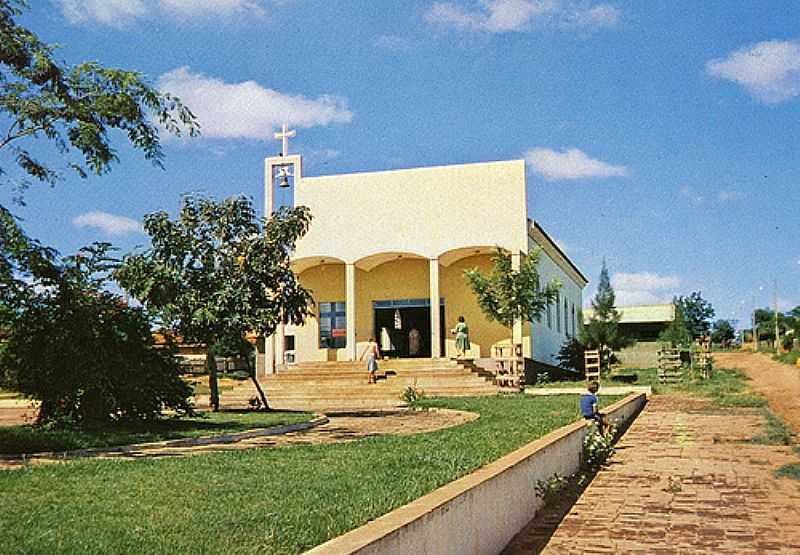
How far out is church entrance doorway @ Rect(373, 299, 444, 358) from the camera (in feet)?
105

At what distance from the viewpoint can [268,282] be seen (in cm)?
1803

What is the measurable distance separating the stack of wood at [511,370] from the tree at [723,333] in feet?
239

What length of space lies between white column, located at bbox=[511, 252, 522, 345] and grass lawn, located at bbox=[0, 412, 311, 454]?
12.7m

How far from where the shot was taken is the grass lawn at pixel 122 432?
11469 mm

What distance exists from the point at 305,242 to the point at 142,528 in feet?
83.3

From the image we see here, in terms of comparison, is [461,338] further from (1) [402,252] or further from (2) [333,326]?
(2) [333,326]

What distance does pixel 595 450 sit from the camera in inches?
490

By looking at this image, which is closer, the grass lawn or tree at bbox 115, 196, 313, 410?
the grass lawn

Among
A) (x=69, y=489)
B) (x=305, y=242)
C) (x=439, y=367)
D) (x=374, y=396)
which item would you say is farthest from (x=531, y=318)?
(x=69, y=489)

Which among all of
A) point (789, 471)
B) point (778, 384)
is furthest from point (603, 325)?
point (789, 471)

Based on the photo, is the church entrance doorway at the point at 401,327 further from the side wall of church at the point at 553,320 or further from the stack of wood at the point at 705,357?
the stack of wood at the point at 705,357

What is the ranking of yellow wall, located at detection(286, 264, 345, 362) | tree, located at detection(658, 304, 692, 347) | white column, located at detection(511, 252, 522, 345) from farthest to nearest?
tree, located at detection(658, 304, 692, 347)
yellow wall, located at detection(286, 264, 345, 362)
white column, located at detection(511, 252, 522, 345)

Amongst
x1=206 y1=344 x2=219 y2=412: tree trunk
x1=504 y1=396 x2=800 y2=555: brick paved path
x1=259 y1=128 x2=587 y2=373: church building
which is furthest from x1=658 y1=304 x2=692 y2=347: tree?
x1=504 y1=396 x2=800 y2=555: brick paved path

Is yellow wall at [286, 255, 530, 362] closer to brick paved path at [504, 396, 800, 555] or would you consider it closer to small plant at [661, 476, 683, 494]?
brick paved path at [504, 396, 800, 555]
